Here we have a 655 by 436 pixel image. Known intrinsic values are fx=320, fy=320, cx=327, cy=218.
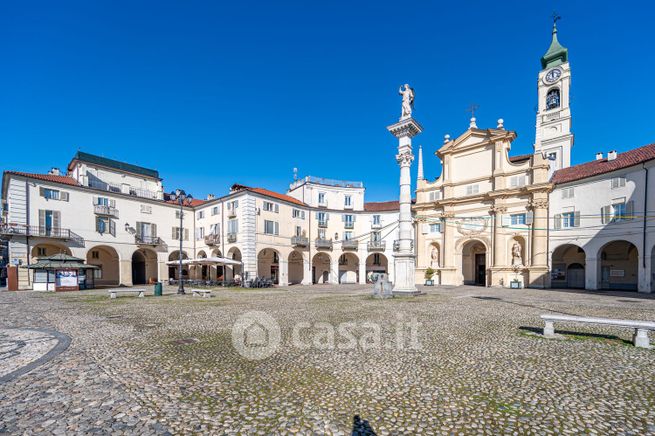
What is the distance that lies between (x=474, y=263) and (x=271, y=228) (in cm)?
2389

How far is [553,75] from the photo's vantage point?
4594cm

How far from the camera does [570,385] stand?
4.95 m

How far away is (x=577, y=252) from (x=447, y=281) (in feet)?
40.2

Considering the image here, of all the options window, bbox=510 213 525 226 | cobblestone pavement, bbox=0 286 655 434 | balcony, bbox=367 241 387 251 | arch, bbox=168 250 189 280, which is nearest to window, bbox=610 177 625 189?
window, bbox=510 213 525 226

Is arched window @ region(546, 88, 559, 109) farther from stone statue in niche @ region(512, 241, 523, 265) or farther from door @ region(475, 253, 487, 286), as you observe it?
stone statue in niche @ region(512, 241, 523, 265)

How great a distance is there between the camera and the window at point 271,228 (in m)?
34.9

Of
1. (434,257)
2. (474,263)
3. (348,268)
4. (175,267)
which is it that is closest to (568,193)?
(474,263)

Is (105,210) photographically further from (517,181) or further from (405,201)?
(517,181)

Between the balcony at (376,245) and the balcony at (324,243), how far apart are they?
5.39 metres

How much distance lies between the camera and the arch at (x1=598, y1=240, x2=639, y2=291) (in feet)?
90.9

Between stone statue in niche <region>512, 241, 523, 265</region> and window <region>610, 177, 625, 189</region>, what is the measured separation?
8.97 m

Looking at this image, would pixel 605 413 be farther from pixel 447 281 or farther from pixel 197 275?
pixel 197 275

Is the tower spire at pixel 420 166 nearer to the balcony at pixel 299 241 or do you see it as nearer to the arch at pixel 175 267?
the balcony at pixel 299 241

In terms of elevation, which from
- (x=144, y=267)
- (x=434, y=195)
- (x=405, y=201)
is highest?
(x=434, y=195)
